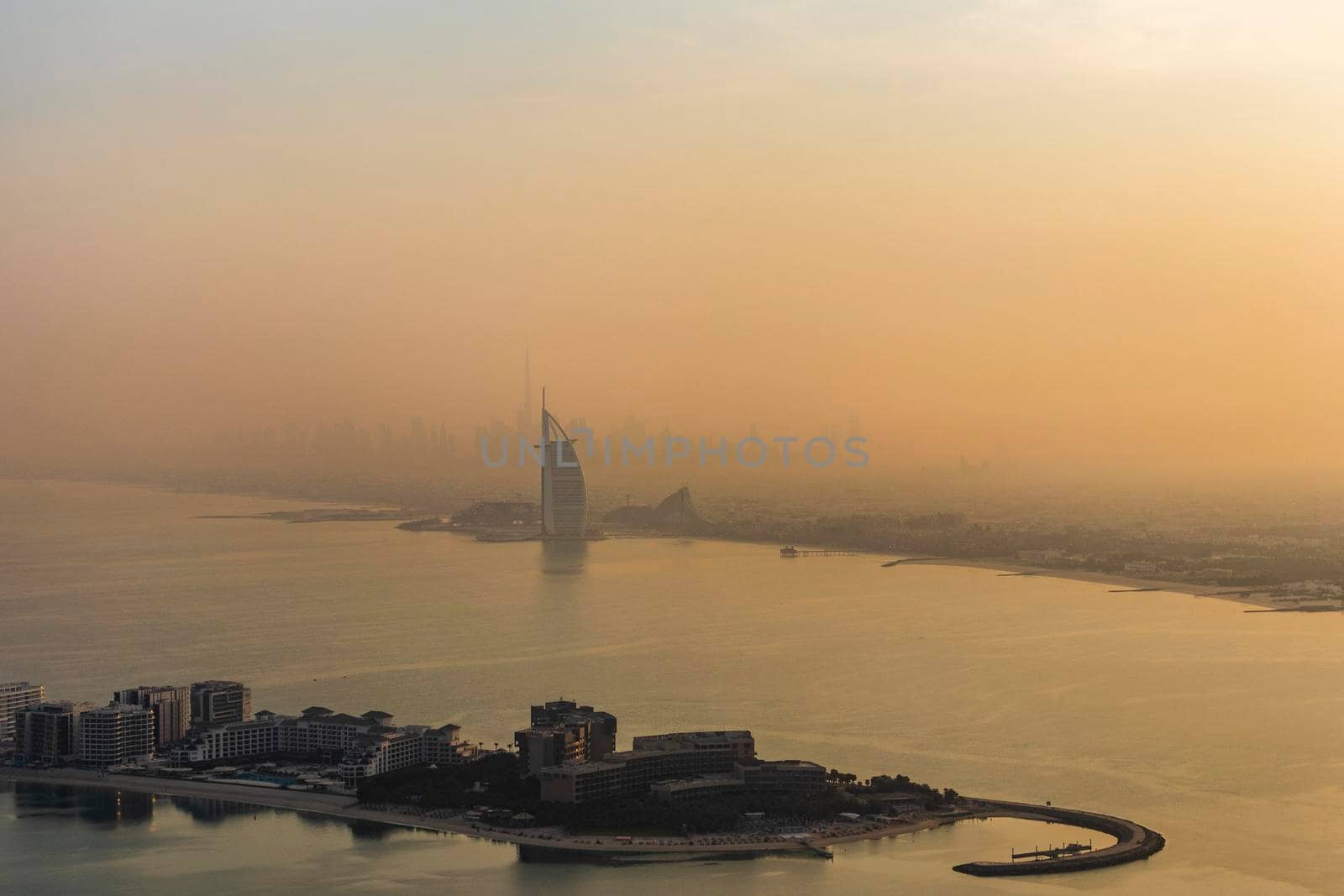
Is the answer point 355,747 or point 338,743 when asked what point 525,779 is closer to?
point 355,747

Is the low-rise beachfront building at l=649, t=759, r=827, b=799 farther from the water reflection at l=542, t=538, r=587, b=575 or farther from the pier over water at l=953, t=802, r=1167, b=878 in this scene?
the water reflection at l=542, t=538, r=587, b=575

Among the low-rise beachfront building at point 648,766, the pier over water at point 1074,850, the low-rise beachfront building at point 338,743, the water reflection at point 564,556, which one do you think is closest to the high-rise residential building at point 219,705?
the low-rise beachfront building at point 338,743

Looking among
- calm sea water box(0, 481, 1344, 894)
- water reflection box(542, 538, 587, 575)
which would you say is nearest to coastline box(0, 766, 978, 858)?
calm sea water box(0, 481, 1344, 894)

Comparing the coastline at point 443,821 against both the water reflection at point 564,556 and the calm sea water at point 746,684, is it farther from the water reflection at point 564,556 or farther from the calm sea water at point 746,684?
the water reflection at point 564,556

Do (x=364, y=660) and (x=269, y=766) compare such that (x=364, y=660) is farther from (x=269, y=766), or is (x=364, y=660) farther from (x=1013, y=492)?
(x=1013, y=492)

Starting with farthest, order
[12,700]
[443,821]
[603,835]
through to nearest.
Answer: [12,700] → [443,821] → [603,835]

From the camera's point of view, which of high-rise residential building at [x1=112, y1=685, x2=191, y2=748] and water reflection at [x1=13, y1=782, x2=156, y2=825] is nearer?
water reflection at [x1=13, y1=782, x2=156, y2=825]

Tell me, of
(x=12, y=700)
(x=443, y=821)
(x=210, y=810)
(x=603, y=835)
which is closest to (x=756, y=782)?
(x=603, y=835)

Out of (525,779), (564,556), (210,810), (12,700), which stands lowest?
(210,810)
